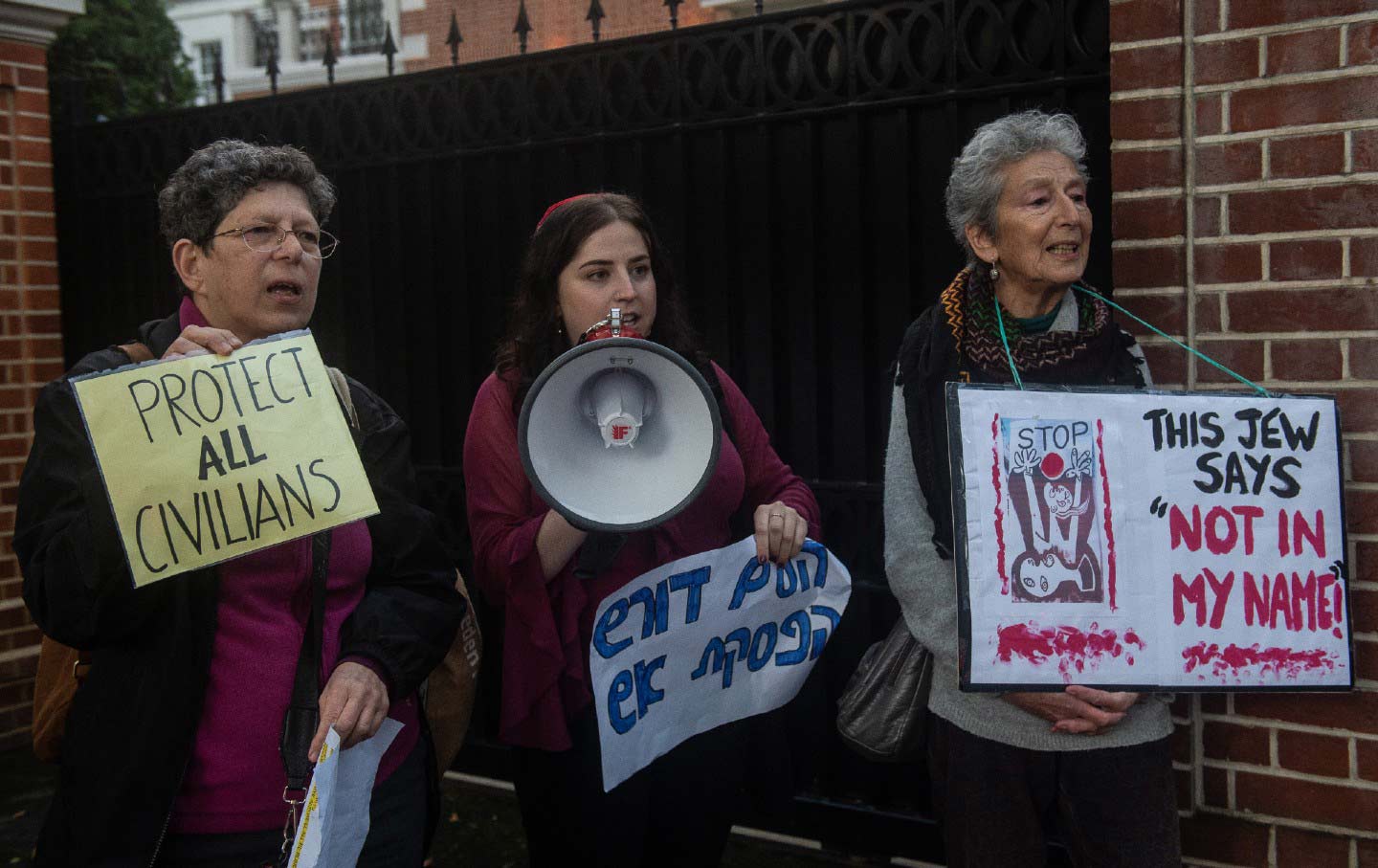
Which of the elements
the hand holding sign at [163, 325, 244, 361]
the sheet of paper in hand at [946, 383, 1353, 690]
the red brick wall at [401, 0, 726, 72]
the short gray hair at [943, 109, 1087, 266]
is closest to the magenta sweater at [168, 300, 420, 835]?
the hand holding sign at [163, 325, 244, 361]

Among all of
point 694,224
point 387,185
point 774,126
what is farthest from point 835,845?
point 387,185

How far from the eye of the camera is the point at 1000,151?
88.4 inches

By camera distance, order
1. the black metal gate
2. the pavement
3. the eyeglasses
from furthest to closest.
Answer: the pavement, the black metal gate, the eyeglasses

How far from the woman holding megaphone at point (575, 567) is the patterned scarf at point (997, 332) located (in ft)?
1.67

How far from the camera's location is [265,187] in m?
2.07

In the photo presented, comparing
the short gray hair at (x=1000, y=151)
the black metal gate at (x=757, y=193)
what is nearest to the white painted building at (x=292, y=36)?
the black metal gate at (x=757, y=193)

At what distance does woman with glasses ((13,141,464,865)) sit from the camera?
1.85 m

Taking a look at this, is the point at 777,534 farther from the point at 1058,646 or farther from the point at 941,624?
the point at 1058,646

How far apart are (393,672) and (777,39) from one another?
224 cm

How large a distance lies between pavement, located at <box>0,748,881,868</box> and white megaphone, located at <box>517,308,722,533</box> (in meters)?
1.96

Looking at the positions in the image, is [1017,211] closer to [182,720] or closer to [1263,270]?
[1263,270]

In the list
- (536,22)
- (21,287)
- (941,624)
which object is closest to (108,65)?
(21,287)

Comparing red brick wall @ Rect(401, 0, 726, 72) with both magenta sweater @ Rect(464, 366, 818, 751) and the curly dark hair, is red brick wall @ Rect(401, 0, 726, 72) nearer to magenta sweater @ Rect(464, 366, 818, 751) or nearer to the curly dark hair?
the curly dark hair

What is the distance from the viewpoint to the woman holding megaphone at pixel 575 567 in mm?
2316
